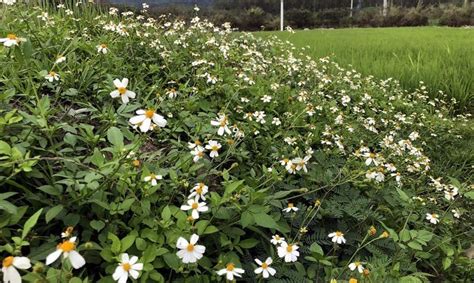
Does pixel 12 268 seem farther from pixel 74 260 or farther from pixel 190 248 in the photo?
pixel 190 248

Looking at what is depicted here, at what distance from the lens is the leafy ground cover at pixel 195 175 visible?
1.04m

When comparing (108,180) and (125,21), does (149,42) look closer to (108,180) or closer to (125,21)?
(125,21)

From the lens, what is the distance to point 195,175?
1.37m

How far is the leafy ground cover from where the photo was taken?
1.04m

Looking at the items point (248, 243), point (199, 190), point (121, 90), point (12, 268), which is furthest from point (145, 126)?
point (248, 243)

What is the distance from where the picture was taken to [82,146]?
4.42ft

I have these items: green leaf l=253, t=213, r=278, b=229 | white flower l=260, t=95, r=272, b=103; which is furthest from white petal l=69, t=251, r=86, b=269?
white flower l=260, t=95, r=272, b=103

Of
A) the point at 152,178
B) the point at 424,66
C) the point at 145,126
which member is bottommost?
the point at 424,66

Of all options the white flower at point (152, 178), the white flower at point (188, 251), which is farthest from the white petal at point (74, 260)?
the white flower at point (152, 178)

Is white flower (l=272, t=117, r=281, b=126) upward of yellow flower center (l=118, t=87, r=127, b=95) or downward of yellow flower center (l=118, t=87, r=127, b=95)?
downward

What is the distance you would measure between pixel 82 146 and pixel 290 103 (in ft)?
4.11

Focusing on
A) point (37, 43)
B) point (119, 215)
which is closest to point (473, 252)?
point (119, 215)

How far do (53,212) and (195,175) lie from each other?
0.48 meters

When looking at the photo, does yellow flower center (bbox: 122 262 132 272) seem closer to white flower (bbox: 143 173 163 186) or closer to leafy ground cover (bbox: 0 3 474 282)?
leafy ground cover (bbox: 0 3 474 282)
